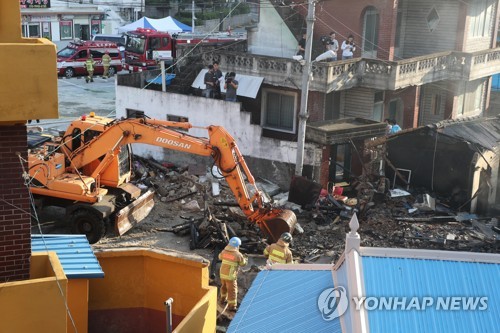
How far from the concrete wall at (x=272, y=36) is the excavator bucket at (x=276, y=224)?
→ 13797 mm

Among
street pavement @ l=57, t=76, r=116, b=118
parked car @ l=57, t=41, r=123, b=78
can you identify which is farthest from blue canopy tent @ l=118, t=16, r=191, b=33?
street pavement @ l=57, t=76, r=116, b=118

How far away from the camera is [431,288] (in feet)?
28.3

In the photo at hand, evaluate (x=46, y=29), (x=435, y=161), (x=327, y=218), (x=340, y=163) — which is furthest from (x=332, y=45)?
(x=46, y=29)

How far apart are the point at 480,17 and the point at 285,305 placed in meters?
27.0

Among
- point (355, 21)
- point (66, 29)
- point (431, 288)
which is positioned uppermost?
point (355, 21)

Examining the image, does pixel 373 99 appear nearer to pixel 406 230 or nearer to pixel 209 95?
pixel 209 95

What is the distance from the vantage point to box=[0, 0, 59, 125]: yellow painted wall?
7234 mm

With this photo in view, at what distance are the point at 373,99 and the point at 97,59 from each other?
59.5 feet

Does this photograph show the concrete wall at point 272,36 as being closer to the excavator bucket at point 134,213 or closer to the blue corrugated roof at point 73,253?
the excavator bucket at point 134,213

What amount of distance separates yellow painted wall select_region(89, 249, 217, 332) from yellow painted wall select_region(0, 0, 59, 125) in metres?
4.18

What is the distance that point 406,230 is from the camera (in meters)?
19.2

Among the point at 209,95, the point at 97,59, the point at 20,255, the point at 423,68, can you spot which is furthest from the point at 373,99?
the point at 20,255

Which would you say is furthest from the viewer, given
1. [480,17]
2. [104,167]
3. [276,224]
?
[480,17]

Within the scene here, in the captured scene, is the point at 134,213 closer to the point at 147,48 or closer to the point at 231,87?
the point at 231,87
